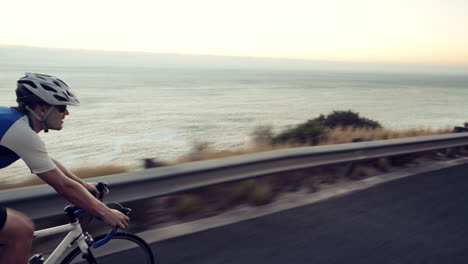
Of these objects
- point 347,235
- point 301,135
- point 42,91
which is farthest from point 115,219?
point 301,135

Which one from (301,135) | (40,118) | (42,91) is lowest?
(301,135)

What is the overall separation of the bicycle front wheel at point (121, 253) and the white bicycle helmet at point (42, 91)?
974 mm

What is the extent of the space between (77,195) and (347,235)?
317 cm

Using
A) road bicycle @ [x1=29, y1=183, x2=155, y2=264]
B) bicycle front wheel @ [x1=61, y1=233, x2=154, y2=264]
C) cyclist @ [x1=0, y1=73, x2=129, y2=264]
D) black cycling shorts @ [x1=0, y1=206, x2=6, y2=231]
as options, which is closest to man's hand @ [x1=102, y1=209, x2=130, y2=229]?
cyclist @ [x1=0, y1=73, x2=129, y2=264]

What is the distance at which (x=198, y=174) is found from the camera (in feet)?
15.3

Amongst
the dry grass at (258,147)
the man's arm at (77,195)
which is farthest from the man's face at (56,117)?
the dry grass at (258,147)

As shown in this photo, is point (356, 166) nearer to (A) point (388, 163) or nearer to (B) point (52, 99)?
(A) point (388, 163)

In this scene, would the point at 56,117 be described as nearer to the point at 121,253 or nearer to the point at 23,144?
the point at 23,144

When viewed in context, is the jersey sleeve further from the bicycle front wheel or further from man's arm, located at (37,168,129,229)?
the bicycle front wheel

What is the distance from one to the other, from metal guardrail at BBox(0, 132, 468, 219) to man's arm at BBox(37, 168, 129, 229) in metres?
1.52

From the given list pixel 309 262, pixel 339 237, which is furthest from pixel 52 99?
→ pixel 339 237

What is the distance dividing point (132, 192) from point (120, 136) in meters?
14.9

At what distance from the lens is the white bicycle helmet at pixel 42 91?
232 cm

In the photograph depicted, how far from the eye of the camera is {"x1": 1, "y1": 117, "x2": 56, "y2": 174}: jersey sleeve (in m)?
2.14
